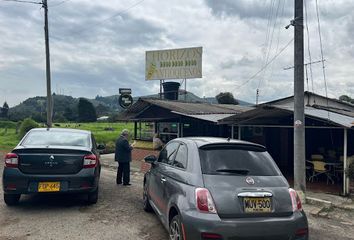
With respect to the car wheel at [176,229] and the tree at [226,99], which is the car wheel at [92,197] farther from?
the tree at [226,99]

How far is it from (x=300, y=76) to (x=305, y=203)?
3.09m

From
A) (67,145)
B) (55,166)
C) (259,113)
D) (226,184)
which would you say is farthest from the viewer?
(259,113)

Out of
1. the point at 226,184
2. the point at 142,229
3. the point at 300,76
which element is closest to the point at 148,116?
the point at 300,76

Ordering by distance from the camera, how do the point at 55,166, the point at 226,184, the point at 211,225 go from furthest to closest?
the point at 55,166 < the point at 226,184 < the point at 211,225

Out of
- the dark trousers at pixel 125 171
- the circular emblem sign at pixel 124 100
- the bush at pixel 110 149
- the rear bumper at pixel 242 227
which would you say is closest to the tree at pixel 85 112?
the bush at pixel 110 149

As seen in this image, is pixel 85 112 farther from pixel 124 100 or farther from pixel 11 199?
pixel 11 199

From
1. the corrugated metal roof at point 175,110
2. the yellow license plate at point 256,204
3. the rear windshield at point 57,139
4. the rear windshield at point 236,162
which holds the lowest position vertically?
the yellow license plate at point 256,204

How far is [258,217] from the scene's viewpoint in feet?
12.8

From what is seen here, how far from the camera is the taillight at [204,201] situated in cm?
389

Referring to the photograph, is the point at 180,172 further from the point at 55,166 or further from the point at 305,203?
the point at 305,203

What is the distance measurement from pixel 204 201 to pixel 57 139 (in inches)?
174

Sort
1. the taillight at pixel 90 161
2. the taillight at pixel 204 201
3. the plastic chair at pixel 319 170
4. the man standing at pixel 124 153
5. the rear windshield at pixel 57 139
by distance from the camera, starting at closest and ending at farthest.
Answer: the taillight at pixel 204 201, the taillight at pixel 90 161, the rear windshield at pixel 57 139, the man standing at pixel 124 153, the plastic chair at pixel 319 170

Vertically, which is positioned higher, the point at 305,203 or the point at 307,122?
the point at 307,122

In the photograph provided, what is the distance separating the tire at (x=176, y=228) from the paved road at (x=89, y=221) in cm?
76
